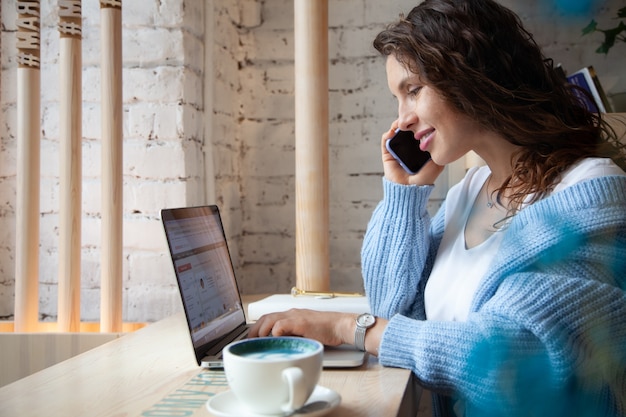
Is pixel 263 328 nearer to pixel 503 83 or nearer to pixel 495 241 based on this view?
pixel 495 241

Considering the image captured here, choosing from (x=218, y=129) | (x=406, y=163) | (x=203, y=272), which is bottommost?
(x=203, y=272)

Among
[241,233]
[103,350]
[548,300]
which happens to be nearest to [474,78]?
[548,300]

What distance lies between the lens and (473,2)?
0.84 meters

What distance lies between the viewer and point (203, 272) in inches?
29.4

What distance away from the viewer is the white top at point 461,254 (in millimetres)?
754

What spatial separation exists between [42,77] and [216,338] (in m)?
0.82

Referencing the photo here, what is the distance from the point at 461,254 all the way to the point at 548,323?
268 millimetres

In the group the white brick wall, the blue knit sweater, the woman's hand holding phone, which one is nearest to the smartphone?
the woman's hand holding phone

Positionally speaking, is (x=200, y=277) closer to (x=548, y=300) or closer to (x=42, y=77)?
(x=548, y=300)

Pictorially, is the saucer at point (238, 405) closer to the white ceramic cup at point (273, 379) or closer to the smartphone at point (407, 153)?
the white ceramic cup at point (273, 379)

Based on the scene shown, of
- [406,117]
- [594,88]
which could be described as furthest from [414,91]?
[594,88]

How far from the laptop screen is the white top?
27cm

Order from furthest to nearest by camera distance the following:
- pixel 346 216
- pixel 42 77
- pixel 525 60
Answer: pixel 346 216
pixel 42 77
pixel 525 60

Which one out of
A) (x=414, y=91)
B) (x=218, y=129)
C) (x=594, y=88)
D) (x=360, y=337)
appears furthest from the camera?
(x=218, y=129)
